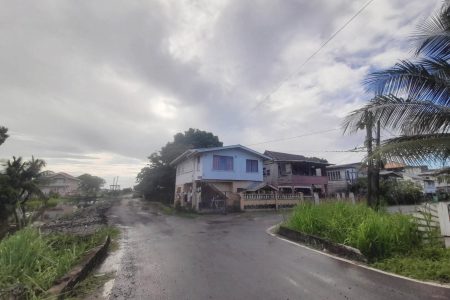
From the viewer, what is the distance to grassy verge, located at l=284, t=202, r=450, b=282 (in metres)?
5.71

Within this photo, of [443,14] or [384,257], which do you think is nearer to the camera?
[443,14]

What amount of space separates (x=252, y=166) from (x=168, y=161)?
15127mm

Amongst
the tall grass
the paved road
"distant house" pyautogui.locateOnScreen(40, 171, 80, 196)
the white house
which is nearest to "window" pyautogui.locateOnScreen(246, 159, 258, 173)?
the white house

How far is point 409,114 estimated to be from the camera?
20.9 ft

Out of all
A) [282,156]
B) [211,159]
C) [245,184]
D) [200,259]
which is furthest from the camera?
[282,156]

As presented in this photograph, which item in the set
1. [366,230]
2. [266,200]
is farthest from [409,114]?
[266,200]

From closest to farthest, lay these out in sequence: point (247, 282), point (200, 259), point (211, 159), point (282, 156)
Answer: point (247, 282), point (200, 259), point (211, 159), point (282, 156)

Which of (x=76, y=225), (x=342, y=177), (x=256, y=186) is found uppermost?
(x=342, y=177)

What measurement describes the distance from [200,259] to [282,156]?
28.5 meters

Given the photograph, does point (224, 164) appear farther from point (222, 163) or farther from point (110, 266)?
point (110, 266)

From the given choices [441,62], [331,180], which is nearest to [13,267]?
[441,62]

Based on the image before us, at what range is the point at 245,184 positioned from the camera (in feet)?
90.9

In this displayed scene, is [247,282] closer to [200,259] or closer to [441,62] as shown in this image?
[200,259]

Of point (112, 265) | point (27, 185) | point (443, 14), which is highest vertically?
point (443, 14)
